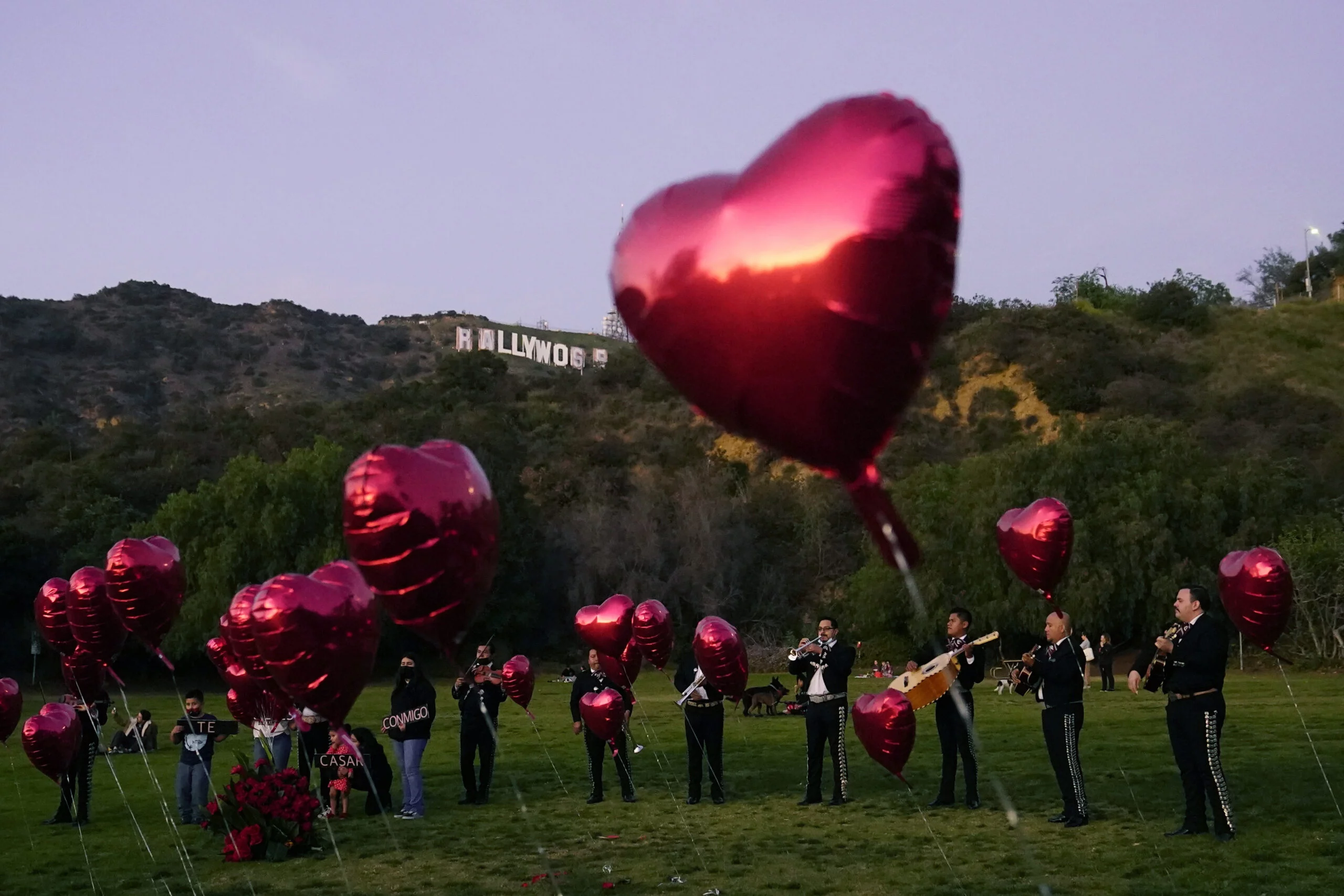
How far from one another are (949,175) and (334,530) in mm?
38874

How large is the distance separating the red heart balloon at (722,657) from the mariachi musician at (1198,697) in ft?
10.7

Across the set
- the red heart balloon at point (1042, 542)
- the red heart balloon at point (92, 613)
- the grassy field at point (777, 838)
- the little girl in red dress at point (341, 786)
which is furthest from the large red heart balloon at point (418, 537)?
the little girl in red dress at point (341, 786)

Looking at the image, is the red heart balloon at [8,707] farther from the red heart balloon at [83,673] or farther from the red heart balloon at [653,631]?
the red heart balloon at [653,631]

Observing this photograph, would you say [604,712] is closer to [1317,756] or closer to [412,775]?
[412,775]

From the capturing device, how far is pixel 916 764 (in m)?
15.0

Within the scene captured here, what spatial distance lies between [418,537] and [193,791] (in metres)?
8.77

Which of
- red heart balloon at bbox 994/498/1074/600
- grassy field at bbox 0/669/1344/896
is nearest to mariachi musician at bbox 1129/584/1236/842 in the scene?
grassy field at bbox 0/669/1344/896

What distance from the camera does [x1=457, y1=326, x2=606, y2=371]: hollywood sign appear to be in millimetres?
105250

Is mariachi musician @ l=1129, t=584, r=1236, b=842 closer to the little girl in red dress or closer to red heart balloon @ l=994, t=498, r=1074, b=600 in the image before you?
red heart balloon @ l=994, t=498, r=1074, b=600

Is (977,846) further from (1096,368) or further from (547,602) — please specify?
(1096,368)

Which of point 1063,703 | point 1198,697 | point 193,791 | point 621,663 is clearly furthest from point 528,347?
point 1198,697

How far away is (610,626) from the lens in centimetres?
1273

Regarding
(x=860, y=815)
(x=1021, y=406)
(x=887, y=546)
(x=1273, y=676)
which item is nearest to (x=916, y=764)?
(x=860, y=815)

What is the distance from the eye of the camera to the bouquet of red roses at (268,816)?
1050 cm
